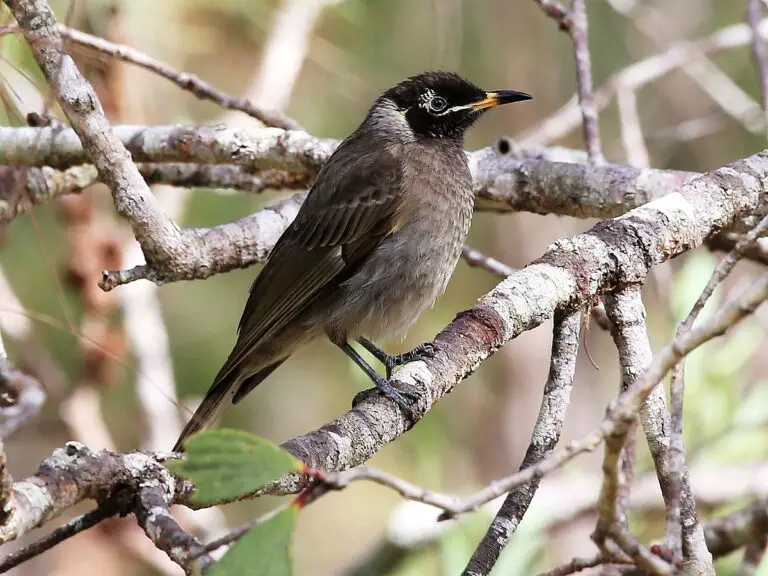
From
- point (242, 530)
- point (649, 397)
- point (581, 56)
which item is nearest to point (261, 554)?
point (242, 530)

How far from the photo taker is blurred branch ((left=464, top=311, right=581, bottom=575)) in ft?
7.99

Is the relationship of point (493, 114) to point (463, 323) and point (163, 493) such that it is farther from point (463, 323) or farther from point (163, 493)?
point (163, 493)

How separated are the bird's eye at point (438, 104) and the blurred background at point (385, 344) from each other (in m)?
0.72

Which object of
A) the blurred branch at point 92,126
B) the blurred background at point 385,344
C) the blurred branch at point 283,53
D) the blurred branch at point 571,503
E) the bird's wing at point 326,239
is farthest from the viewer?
the blurred branch at point 283,53

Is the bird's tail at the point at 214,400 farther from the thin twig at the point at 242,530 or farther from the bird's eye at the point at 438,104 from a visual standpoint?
the thin twig at the point at 242,530

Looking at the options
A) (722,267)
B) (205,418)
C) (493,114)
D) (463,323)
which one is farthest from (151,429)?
(493,114)

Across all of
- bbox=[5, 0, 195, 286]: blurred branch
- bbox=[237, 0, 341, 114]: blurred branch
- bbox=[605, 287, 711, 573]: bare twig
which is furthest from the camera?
bbox=[237, 0, 341, 114]: blurred branch

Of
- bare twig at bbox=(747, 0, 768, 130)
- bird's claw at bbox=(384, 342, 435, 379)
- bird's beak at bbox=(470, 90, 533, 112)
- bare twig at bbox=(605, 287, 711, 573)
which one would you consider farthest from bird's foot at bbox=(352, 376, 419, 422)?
bare twig at bbox=(747, 0, 768, 130)

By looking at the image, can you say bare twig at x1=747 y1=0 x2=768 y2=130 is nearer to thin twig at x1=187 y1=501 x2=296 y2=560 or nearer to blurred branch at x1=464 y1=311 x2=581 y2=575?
blurred branch at x1=464 y1=311 x2=581 y2=575

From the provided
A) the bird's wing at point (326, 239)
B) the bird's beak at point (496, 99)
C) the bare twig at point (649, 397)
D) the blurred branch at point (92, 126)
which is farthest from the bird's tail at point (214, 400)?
the bird's beak at point (496, 99)

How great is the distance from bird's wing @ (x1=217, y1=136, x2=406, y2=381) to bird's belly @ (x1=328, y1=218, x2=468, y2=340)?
3.2 inches

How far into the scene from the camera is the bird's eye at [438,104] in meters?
4.78

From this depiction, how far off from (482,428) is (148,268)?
5.33 metres

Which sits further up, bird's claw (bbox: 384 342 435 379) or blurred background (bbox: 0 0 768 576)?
blurred background (bbox: 0 0 768 576)
